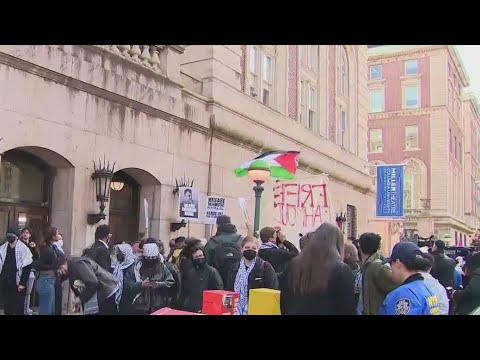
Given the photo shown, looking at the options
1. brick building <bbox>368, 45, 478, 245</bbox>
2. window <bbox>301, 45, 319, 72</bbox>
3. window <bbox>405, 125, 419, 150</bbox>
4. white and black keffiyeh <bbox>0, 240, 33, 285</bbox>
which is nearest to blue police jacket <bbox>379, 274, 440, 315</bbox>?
white and black keffiyeh <bbox>0, 240, 33, 285</bbox>

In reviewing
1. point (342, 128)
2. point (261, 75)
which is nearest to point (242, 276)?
point (261, 75)

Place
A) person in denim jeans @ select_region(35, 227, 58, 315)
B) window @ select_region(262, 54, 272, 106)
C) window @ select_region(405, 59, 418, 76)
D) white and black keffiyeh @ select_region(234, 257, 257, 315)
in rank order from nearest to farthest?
white and black keffiyeh @ select_region(234, 257, 257, 315)
person in denim jeans @ select_region(35, 227, 58, 315)
window @ select_region(262, 54, 272, 106)
window @ select_region(405, 59, 418, 76)

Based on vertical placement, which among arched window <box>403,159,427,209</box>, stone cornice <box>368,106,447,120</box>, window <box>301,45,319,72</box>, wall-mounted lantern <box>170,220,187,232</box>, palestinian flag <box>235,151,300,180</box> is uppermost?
stone cornice <box>368,106,447,120</box>

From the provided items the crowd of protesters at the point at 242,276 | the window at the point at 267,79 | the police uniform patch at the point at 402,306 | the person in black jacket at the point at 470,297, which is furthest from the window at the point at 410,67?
the police uniform patch at the point at 402,306

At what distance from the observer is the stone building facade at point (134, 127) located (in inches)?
318

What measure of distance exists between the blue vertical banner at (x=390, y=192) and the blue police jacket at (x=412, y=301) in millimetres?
12666

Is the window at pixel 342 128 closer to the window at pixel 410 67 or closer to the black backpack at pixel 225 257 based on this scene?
the black backpack at pixel 225 257

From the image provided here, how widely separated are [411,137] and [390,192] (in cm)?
2528

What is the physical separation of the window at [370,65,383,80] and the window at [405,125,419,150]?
4.48 metres

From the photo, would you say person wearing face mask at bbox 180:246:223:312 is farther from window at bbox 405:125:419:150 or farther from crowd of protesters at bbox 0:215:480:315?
window at bbox 405:125:419:150

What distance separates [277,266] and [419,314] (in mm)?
3838

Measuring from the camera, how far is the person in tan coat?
4863 millimetres

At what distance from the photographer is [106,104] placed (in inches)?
361
